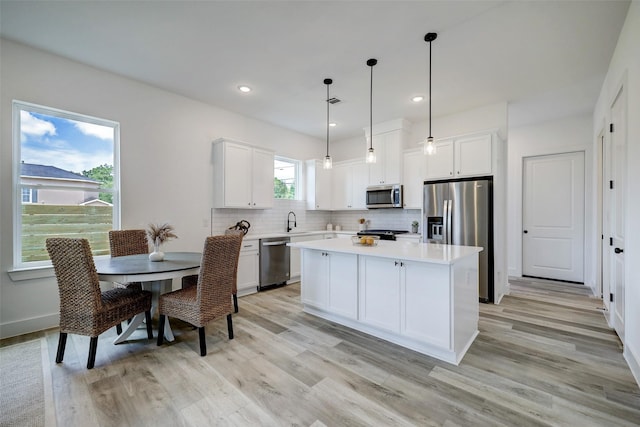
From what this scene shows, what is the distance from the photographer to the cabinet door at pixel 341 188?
5.86 m

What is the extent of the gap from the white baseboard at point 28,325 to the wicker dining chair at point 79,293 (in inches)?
38.5

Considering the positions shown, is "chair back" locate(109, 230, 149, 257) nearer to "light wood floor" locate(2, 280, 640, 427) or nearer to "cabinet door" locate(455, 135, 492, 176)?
"light wood floor" locate(2, 280, 640, 427)

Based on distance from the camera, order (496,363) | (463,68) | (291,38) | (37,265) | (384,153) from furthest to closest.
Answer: (384,153) < (463,68) < (37,265) < (291,38) < (496,363)

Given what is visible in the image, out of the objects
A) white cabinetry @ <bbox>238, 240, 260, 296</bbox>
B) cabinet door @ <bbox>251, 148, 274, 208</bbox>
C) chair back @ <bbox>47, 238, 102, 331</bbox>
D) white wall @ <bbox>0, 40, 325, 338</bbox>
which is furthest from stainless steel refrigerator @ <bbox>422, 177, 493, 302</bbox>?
chair back @ <bbox>47, 238, 102, 331</bbox>

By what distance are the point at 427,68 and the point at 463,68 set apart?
1.37 feet

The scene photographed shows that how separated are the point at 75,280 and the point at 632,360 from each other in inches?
178

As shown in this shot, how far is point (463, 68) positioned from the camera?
10.6ft

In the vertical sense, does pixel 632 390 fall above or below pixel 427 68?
below

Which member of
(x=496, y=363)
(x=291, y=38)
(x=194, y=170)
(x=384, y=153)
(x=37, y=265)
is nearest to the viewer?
(x=496, y=363)

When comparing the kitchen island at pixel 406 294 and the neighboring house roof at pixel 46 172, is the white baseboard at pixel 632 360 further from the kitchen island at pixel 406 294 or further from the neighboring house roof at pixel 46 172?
the neighboring house roof at pixel 46 172

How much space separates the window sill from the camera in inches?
111

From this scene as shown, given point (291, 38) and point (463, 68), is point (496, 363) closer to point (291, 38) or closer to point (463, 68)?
point (463, 68)

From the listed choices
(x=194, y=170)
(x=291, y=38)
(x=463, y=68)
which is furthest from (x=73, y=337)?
(x=463, y=68)

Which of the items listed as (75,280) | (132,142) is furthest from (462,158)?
(75,280)
